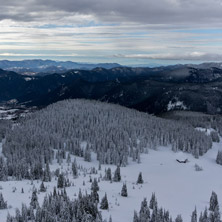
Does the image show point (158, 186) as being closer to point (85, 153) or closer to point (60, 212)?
point (60, 212)

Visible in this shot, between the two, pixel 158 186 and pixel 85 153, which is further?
pixel 85 153

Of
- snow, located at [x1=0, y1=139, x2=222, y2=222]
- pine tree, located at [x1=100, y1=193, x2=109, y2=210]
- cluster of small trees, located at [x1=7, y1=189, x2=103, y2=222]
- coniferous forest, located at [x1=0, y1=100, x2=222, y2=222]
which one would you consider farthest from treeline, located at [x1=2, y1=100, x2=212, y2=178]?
cluster of small trees, located at [x1=7, y1=189, x2=103, y2=222]

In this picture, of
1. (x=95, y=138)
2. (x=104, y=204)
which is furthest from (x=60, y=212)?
(x=95, y=138)

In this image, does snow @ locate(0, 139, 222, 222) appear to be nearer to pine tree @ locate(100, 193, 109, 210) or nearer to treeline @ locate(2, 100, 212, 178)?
pine tree @ locate(100, 193, 109, 210)

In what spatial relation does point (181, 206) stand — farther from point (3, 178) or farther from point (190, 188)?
point (3, 178)

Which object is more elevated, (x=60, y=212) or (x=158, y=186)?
(x=60, y=212)

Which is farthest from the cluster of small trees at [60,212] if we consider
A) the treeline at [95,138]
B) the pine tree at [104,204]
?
the treeline at [95,138]

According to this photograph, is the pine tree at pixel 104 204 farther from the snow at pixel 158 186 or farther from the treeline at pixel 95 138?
the treeline at pixel 95 138

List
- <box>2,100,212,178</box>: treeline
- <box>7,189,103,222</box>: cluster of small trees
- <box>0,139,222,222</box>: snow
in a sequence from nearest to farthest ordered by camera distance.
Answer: <box>7,189,103,222</box>: cluster of small trees < <box>0,139,222,222</box>: snow < <box>2,100,212,178</box>: treeline
